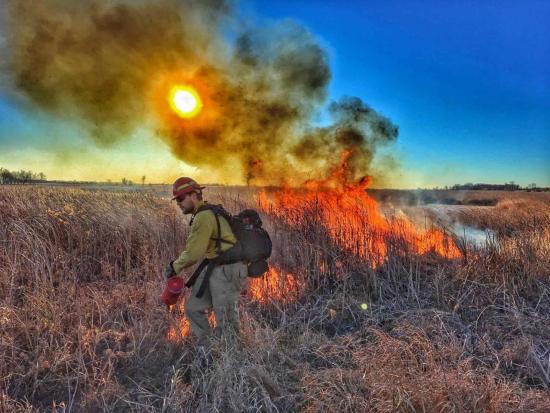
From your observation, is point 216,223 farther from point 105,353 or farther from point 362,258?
point 362,258

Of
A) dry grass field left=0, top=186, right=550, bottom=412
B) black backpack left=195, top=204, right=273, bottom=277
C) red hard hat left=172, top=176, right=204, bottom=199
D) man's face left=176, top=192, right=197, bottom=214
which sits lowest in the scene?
dry grass field left=0, top=186, right=550, bottom=412

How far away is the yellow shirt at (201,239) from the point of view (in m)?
3.66

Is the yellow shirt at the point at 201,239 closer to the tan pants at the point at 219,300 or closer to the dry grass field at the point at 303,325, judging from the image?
the tan pants at the point at 219,300

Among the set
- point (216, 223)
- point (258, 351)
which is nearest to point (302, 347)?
point (258, 351)

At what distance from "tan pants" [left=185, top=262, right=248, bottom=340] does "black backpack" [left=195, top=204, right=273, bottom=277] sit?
0.12 m

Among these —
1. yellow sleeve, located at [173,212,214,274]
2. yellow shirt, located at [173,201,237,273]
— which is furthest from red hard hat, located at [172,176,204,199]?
yellow sleeve, located at [173,212,214,274]

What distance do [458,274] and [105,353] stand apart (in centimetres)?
495

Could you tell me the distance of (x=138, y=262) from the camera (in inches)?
264

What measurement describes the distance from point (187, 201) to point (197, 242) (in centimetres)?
53

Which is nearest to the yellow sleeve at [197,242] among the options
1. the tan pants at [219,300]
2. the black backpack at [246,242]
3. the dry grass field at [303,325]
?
the black backpack at [246,242]

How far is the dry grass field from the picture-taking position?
3057mm

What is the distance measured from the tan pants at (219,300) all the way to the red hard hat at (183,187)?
90 cm

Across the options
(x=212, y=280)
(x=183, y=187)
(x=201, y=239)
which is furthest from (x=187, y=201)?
(x=212, y=280)

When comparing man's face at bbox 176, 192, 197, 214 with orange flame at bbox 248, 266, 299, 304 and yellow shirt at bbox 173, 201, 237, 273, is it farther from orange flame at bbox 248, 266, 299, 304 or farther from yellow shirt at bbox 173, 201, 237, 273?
orange flame at bbox 248, 266, 299, 304
